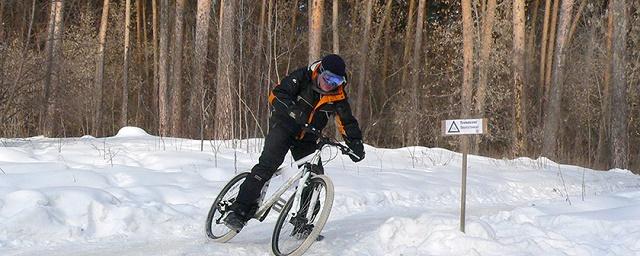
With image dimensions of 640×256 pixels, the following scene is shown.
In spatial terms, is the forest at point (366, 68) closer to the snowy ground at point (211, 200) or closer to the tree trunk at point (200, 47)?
the tree trunk at point (200, 47)

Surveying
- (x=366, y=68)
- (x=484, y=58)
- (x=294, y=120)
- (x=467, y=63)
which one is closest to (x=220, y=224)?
(x=294, y=120)

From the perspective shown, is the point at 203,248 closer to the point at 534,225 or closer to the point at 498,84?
the point at 534,225

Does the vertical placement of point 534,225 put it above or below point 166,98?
below

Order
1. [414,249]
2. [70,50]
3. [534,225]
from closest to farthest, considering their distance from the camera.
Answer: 1. [414,249]
2. [534,225]
3. [70,50]

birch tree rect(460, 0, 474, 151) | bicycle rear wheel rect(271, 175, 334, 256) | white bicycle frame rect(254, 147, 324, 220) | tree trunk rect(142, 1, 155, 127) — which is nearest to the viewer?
bicycle rear wheel rect(271, 175, 334, 256)

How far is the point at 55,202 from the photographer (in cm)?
609

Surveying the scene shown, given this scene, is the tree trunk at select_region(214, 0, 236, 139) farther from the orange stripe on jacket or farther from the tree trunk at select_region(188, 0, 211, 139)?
the orange stripe on jacket

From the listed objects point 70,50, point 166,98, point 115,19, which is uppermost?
point 115,19

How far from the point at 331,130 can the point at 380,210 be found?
49.8 ft

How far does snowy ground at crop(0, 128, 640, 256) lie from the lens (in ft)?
17.4

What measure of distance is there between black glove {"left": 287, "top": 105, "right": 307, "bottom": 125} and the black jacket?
2.5 inches

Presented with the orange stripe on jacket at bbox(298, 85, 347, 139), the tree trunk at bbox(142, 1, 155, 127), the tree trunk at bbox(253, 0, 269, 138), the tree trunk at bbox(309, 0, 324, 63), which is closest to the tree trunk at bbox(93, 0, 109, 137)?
the tree trunk at bbox(142, 1, 155, 127)

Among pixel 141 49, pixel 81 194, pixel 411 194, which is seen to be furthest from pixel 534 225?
pixel 141 49

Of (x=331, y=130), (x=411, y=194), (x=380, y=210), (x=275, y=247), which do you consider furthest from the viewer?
(x=331, y=130)
